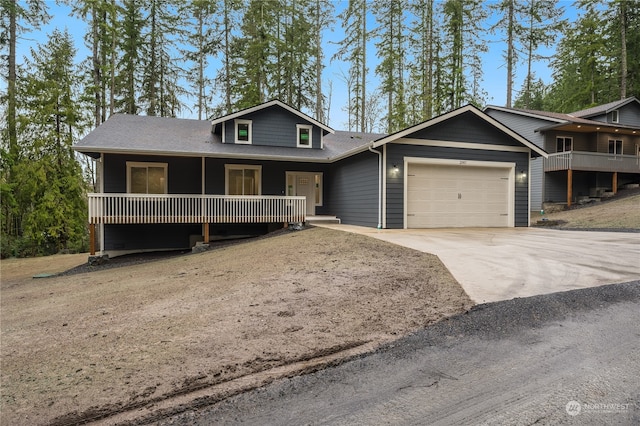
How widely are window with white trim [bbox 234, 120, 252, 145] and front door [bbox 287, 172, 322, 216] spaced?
7.60ft

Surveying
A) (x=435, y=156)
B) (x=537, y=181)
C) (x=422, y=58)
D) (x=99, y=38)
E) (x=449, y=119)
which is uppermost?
(x=422, y=58)

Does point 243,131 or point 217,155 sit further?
point 243,131

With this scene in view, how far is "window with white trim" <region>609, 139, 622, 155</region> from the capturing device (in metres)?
20.4

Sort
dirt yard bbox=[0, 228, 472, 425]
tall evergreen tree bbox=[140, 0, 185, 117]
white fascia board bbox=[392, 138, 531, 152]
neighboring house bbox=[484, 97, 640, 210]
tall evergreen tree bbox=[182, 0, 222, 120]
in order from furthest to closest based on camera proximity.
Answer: tall evergreen tree bbox=[182, 0, 222, 120] → tall evergreen tree bbox=[140, 0, 185, 117] → neighboring house bbox=[484, 97, 640, 210] → white fascia board bbox=[392, 138, 531, 152] → dirt yard bbox=[0, 228, 472, 425]

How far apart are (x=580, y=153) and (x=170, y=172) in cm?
1978

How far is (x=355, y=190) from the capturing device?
12.8 meters

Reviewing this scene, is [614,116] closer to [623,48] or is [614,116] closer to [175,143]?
[623,48]

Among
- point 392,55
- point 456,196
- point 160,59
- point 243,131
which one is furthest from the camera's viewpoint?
point 392,55

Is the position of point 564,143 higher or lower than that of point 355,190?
higher

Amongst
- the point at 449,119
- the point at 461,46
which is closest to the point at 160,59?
the point at 449,119

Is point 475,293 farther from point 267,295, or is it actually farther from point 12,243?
point 12,243

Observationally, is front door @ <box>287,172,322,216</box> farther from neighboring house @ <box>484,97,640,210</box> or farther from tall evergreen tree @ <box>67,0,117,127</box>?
neighboring house @ <box>484,97,640,210</box>

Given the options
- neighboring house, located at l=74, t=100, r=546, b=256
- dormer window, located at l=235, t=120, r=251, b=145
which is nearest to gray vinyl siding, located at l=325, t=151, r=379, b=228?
neighboring house, located at l=74, t=100, r=546, b=256

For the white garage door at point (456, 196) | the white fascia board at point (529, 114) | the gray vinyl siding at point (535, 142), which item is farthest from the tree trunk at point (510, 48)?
the white garage door at point (456, 196)
